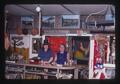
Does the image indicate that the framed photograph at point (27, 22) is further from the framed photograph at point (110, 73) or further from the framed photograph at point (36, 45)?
the framed photograph at point (110, 73)

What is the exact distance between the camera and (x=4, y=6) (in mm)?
2195

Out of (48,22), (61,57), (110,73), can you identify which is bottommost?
(110,73)

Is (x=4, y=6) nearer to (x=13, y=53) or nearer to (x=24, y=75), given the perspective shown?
(x=13, y=53)

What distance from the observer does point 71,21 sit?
2199mm

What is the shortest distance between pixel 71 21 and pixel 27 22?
0.38m

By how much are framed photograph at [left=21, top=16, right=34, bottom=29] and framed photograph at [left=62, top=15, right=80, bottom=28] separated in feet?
0.90

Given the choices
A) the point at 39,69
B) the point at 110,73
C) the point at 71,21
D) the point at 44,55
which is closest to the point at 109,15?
the point at 71,21

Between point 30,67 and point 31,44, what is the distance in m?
0.20

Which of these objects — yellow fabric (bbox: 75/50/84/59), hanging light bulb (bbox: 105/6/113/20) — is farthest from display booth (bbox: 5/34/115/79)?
hanging light bulb (bbox: 105/6/113/20)

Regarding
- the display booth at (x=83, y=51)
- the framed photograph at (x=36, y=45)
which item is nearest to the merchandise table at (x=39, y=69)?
the display booth at (x=83, y=51)

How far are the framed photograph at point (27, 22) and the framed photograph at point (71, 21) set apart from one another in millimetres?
275

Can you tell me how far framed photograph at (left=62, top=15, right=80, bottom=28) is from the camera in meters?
2.19

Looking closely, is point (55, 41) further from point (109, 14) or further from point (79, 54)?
point (109, 14)

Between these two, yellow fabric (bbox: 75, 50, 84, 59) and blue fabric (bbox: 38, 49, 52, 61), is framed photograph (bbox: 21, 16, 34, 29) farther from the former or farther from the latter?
yellow fabric (bbox: 75, 50, 84, 59)
